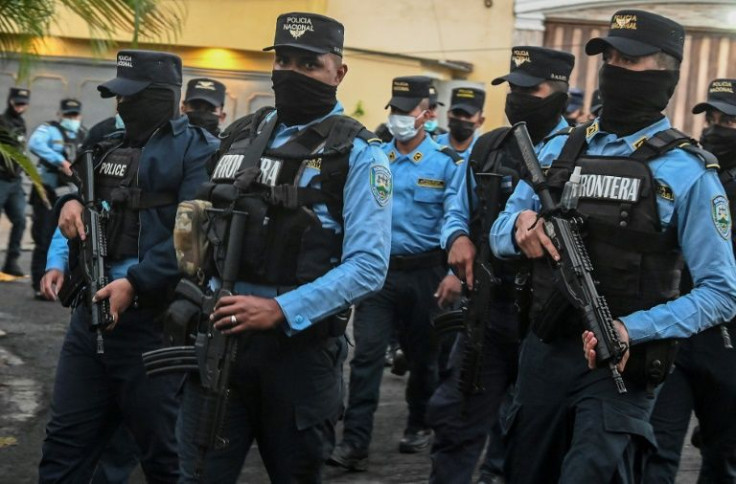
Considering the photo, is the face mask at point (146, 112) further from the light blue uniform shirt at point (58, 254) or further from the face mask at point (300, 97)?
the face mask at point (300, 97)

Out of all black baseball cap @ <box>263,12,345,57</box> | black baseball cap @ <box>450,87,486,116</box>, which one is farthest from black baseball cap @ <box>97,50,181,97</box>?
black baseball cap @ <box>450,87,486,116</box>

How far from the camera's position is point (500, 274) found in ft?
18.7

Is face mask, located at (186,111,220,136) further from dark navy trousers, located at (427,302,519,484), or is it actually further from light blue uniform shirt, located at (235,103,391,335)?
light blue uniform shirt, located at (235,103,391,335)

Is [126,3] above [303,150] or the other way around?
above

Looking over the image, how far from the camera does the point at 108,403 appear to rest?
16.4 feet

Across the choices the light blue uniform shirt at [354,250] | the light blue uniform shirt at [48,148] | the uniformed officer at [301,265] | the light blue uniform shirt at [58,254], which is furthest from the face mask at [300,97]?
the light blue uniform shirt at [48,148]

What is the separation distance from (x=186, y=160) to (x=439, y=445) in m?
1.72

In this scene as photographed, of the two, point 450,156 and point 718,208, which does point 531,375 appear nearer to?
point 718,208

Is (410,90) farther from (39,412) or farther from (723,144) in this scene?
(39,412)

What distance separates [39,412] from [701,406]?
4.18m

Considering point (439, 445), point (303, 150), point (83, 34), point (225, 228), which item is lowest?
point (439, 445)

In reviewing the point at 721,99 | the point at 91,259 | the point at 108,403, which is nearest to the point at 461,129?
the point at 721,99

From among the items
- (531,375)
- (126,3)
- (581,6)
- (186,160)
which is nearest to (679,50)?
(531,375)

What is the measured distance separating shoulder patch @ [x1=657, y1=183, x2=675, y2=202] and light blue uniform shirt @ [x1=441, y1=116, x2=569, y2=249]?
171cm
